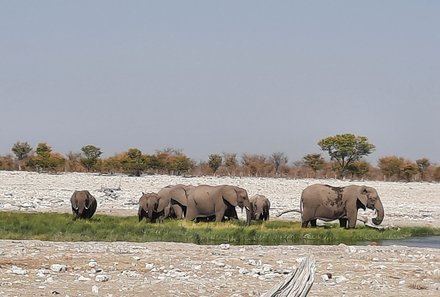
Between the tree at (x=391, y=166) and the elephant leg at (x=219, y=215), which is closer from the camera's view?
the elephant leg at (x=219, y=215)

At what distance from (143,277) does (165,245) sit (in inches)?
262

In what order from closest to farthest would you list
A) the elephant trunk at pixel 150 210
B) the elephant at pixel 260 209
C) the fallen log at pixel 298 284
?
the fallen log at pixel 298 284 → the elephant trunk at pixel 150 210 → the elephant at pixel 260 209

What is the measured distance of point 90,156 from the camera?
7669 cm

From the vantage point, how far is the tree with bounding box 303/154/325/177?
7975 cm

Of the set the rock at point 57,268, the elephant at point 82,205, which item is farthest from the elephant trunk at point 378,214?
the rock at point 57,268

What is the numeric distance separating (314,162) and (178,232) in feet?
182

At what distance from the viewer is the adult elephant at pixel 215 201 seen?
32.0 metres

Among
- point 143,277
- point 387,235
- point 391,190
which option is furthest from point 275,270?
point 391,190

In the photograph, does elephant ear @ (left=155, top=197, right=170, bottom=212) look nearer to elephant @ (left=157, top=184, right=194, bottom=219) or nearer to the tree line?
elephant @ (left=157, top=184, right=194, bottom=219)

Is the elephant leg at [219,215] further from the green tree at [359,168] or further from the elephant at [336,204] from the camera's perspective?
the green tree at [359,168]

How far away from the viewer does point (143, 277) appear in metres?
13.9

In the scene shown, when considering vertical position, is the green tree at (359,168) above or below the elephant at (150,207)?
above

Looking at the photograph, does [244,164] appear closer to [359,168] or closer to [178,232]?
[359,168]

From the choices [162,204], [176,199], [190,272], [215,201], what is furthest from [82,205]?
[190,272]
